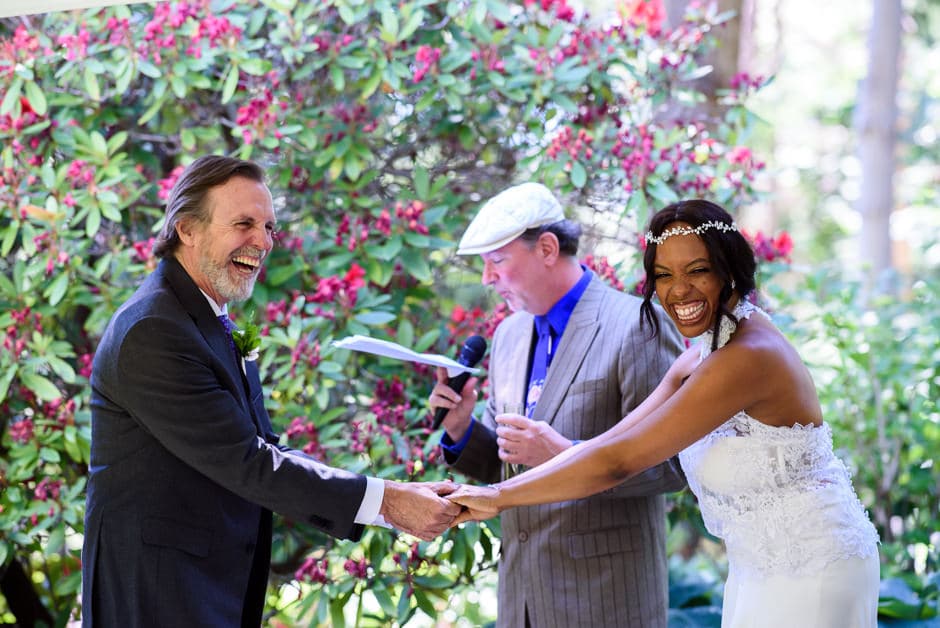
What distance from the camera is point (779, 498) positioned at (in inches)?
101

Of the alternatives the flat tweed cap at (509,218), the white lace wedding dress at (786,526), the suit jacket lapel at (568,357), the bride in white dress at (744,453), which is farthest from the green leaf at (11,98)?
the white lace wedding dress at (786,526)

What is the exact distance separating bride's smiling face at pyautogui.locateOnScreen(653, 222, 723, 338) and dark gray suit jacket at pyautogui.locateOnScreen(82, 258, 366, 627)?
39.6 inches

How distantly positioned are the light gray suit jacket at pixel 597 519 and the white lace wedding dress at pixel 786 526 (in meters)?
0.33

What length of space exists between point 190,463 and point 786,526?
142 centimetres

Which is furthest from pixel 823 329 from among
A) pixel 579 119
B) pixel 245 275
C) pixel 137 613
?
pixel 137 613

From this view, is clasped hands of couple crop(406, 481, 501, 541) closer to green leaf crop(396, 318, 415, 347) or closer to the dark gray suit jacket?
the dark gray suit jacket

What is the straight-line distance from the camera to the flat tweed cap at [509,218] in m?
3.20

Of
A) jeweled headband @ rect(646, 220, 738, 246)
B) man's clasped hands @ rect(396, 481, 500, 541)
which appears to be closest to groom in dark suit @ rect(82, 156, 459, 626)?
man's clasped hands @ rect(396, 481, 500, 541)

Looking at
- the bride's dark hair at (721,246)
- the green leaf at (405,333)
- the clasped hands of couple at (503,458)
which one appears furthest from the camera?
the green leaf at (405,333)

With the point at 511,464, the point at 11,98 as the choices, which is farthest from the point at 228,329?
the point at 11,98

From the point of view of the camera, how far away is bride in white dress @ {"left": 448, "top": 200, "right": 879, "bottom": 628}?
2.51 metres

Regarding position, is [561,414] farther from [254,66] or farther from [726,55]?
[726,55]

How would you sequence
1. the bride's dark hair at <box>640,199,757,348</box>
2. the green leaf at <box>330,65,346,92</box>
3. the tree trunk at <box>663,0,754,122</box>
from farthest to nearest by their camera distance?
the tree trunk at <box>663,0,754,122</box> → the green leaf at <box>330,65,346,92</box> → the bride's dark hair at <box>640,199,757,348</box>

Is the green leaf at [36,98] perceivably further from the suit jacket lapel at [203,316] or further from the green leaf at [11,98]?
the suit jacket lapel at [203,316]
